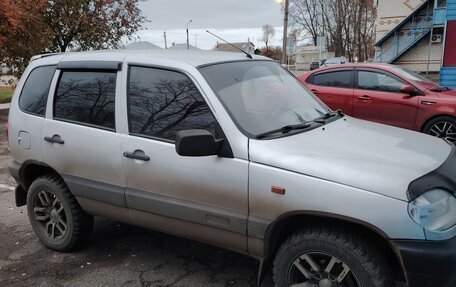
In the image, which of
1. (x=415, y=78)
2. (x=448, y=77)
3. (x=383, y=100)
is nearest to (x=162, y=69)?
(x=383, y=100)

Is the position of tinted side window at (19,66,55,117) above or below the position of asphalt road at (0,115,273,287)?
above

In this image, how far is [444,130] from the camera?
7.88m

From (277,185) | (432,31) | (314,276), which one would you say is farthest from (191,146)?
(432,31)

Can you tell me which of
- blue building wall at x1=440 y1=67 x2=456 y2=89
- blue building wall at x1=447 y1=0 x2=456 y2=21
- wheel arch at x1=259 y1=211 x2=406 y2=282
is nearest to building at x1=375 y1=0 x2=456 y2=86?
blue building wall at x1=447 y1=0 x2=456 y2=21

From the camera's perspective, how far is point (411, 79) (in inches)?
321

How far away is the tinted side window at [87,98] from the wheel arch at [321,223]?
155 cm

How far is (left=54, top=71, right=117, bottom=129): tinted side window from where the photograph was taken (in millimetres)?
3578

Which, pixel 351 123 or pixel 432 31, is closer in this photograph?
pixel 351 123

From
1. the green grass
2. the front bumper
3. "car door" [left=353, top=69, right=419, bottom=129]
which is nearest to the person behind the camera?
the front bumper

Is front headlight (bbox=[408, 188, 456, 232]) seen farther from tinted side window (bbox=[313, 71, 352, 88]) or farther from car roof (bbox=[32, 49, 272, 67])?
tinted side window (bbox=[313, 71, 352, 88])

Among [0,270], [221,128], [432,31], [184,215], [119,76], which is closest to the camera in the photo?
[221,128]

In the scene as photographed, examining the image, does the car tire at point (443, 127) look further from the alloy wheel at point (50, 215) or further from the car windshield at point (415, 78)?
the alloy wheel at point (50, 215)

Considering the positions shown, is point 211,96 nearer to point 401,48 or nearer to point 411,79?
point 411,79

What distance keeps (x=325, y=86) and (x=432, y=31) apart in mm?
13903
